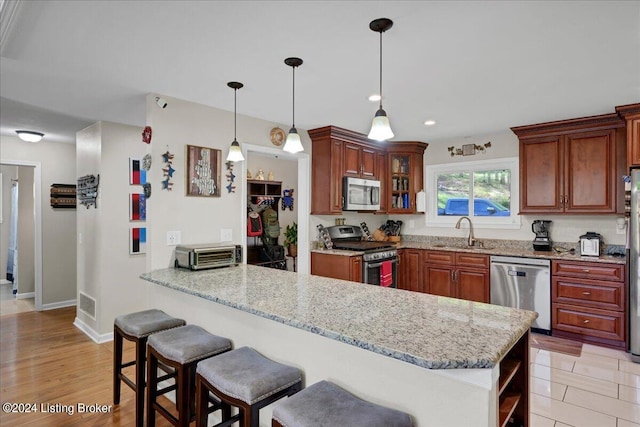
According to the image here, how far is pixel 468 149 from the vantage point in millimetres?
4879

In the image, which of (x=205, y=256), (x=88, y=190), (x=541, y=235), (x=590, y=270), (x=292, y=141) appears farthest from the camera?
(x=541, y=235)

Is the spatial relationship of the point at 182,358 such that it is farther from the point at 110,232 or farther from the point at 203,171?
the point at 110,232

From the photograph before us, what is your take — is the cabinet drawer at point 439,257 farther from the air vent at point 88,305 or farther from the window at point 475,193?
the air vent at point 88,305

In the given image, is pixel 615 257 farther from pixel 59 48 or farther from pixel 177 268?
pixel 59 48

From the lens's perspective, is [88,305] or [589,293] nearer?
[589,293]

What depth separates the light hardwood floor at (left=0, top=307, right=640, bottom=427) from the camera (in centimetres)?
236

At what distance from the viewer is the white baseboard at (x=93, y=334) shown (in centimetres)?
379

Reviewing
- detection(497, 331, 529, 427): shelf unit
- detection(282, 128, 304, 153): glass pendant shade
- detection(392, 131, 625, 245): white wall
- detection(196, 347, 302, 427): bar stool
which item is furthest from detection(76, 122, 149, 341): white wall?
detection(497, 331, 529, 427): shelf unit

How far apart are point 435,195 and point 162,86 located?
3898 mm

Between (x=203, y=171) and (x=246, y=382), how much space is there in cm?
215

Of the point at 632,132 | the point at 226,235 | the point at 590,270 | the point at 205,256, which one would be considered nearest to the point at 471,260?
the point at 590,270

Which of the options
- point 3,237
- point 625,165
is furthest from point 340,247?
point 3,237

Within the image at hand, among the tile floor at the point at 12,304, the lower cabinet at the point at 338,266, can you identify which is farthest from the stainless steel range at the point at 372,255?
the tile floor at the point at 12,304

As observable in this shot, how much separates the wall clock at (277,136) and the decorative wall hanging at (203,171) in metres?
0.69
